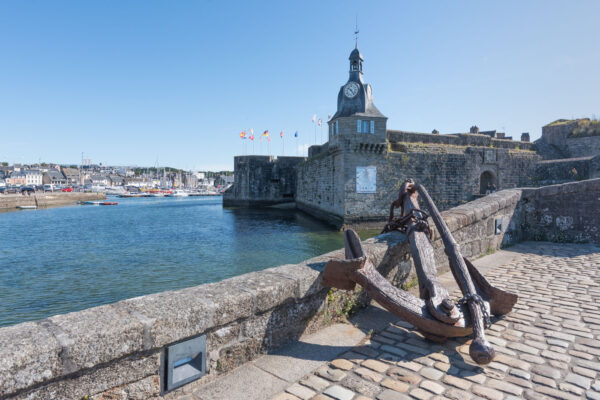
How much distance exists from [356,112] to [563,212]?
1613 centimetres

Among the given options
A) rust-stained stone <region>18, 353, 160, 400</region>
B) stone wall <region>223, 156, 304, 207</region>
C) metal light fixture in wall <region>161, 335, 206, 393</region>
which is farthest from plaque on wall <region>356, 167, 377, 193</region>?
stone wall <region>223, 156, 304, 207</region>

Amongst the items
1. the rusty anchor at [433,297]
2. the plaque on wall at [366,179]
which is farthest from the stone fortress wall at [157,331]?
the plaque on wall at [366,179]

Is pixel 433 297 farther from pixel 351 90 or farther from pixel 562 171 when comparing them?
pixel 562 171

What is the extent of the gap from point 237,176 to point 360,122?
78.9 feet

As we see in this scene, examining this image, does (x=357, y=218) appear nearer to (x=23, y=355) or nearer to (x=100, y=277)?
(x=100, y=277)

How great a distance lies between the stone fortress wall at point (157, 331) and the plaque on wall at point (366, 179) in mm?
18032

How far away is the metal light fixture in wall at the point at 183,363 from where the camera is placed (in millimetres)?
2033

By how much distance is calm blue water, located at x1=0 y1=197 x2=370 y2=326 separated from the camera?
390 inches

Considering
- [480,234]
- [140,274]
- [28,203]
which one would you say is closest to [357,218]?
[140,274]

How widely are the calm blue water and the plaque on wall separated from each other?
344 cm

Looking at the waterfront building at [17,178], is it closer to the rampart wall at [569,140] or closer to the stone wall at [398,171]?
the stone wall at [398,171]

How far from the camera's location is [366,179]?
22.0 meters

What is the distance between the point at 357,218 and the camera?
21.9m

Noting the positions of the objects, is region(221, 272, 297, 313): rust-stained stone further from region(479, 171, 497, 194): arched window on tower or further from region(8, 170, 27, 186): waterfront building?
region(8, 170, 27, 186): waterfront building
